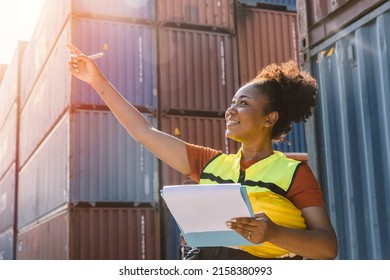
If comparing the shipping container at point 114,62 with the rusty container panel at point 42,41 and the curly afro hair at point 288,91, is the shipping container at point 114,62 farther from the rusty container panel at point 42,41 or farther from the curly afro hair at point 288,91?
the curly afro hair at point 288,91

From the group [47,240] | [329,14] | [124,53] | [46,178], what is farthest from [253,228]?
[46,178]

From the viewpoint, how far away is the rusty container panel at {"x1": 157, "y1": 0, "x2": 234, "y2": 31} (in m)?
14.2

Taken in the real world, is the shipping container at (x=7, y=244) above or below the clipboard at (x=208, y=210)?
below

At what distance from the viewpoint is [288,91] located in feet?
9.51

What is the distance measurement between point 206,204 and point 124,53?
11.9m

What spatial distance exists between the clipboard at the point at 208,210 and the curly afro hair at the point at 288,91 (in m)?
0.83

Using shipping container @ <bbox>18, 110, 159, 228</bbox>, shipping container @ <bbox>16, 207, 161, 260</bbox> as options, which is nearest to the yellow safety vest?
shipping container @ <bbox>16, 207, 161, 260</bbox>

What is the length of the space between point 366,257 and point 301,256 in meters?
2.71

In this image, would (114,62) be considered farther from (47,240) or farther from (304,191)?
(304,191)

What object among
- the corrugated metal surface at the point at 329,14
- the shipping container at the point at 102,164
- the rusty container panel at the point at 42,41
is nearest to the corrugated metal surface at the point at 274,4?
the shipping container at the point at 102,164

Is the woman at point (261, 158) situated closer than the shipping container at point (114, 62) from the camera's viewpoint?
Yes

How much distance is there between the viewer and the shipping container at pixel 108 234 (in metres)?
12.4

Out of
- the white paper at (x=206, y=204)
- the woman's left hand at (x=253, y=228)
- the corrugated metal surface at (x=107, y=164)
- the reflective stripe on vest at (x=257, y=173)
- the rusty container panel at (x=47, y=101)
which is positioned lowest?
the woman's left hand at (x=253, y=228)

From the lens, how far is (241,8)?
49.0 feet
